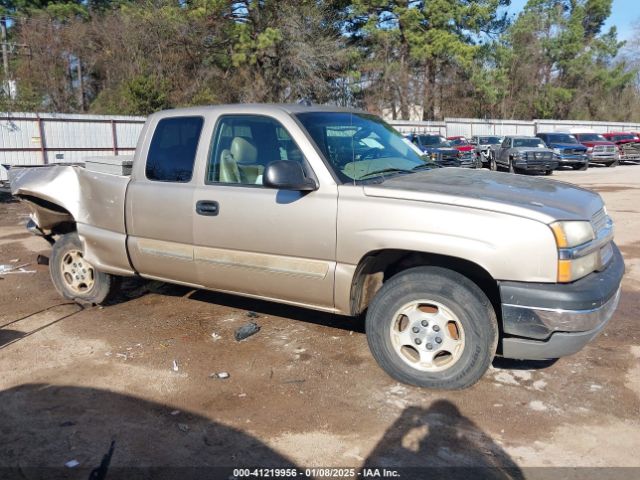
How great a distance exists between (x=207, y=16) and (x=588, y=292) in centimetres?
2789

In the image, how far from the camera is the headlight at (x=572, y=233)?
3.35 metres

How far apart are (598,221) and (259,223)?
2.37m

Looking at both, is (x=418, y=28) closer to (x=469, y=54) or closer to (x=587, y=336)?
(x=469, y=54)

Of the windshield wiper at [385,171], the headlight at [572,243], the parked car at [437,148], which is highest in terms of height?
the windshield wiper at [385,171]

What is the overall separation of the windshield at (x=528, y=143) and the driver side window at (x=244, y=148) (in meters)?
21.3

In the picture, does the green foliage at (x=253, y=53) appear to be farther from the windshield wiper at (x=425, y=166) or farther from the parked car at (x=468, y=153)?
the windshield wiper at (x=425, y=166)

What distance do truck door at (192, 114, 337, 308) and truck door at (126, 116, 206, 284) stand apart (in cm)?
14

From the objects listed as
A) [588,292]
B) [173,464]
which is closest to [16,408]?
[173,464]

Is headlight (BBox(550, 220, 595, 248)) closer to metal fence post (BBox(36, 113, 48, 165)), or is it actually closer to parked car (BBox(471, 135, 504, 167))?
metal fence post (BBox(36, 113, 48, 165))

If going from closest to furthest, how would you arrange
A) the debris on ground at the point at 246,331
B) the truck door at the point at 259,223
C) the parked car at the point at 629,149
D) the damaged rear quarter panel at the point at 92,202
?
the truck door at the point at 259,223 → the debris on ground at the point at 246,331 → the damaged rear quarter panel at the point at 92,202 → the parked car at the point at 629,149

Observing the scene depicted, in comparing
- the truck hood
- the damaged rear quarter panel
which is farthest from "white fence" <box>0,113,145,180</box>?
the truck hood

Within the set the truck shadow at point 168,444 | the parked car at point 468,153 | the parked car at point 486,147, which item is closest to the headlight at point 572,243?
the truck shadow at point 168,444

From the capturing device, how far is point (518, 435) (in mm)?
3338

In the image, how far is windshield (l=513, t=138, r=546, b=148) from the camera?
2364 centimetres
